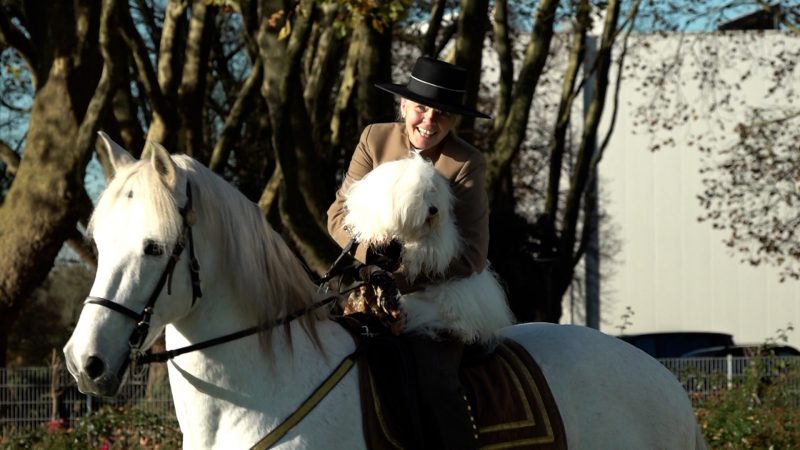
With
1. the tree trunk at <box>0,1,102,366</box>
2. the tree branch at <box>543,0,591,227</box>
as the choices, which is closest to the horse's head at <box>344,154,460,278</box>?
the tree trunk at <box>0,1,102,366</box>

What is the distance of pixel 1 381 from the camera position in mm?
14867

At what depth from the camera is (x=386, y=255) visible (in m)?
5.27

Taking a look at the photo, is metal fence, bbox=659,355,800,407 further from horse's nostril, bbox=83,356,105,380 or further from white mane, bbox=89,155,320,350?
horse's nostril, bbox=83,356,105,380

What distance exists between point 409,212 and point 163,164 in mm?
986

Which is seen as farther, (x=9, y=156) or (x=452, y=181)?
(x=9, y=156)

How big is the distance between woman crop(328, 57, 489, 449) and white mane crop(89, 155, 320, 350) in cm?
44

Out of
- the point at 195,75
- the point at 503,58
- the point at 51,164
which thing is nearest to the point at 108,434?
the point at 51,164

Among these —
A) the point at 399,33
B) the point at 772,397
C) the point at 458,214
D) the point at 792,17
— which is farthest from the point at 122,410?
the point at 792,17

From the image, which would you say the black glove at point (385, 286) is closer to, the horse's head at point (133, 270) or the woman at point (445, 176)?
the woman at point (445, 176)

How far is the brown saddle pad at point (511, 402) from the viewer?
540cm

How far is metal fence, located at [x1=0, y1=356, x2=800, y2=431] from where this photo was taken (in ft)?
45.2

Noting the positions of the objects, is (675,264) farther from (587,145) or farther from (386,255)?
(386,255)

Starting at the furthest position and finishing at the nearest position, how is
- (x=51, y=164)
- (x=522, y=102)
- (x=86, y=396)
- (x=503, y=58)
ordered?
(x=503, y=58) → (x=522, y=102) → (x=86, y=396) → (x=51, y=164)

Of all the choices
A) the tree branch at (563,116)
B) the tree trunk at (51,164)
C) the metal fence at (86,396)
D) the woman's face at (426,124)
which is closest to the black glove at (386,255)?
the woman's face at (426,124)
